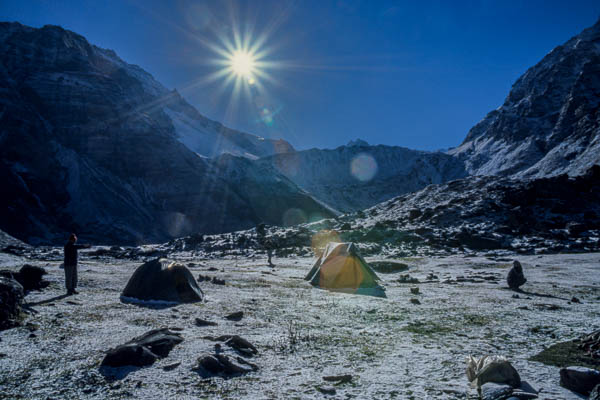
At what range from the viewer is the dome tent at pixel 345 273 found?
61.0 ft

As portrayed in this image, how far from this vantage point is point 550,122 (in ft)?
420

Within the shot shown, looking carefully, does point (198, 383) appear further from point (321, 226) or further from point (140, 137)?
point (140, 137)

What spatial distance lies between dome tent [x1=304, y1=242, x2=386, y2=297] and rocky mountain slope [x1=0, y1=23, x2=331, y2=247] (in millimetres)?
72366

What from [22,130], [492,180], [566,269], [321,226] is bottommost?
[566,269]

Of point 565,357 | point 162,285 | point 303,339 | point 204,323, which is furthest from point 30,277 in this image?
point 565,357

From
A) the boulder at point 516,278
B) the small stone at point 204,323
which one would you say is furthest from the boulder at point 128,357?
the boulder at point 516,278

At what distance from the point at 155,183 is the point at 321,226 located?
67.2m

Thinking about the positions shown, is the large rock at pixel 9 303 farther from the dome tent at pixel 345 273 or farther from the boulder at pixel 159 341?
the dome tent at pixel 345 273

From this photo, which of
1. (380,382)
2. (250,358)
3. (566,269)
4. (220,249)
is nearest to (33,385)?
(250,358)

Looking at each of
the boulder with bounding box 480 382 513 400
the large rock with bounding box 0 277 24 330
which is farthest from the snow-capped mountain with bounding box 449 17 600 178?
the large rock with bounding box 0 277 24 330

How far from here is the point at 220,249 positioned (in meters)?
53.4

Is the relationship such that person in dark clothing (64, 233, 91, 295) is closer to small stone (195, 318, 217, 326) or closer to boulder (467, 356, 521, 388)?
small stone (195, 318, 217, 326)

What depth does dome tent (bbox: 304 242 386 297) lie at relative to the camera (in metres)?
18.6

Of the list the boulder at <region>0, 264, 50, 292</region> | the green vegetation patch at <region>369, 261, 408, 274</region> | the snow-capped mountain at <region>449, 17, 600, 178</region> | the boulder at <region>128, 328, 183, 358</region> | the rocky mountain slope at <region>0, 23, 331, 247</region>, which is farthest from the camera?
the snow-capped mountain at <region>449, 17, 600, 178</region>
